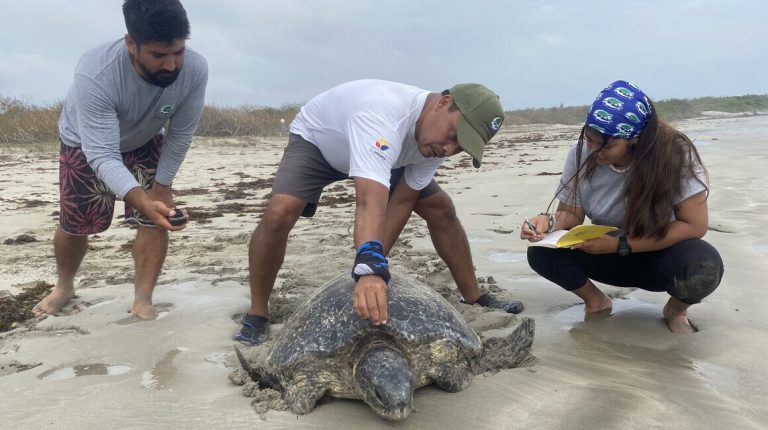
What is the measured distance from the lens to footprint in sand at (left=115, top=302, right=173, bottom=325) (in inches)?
115

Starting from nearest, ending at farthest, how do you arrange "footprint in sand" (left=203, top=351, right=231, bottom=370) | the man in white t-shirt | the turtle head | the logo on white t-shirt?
the turtle head
the man in white t-shirt
the logo on white t-shirt
"footprint in sand" (left=203, top=351, right=231, bottom=370)

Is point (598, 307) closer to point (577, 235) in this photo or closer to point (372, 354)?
point (577, 235)

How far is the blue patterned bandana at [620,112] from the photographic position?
2311 mm

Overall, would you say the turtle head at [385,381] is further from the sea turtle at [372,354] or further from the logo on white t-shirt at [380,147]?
the logo on white t-shirt at [380,147]

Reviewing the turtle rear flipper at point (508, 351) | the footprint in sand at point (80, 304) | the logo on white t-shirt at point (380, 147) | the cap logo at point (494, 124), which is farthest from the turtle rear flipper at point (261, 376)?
the footprint in sand at point (80, 304)

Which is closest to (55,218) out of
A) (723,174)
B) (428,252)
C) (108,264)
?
(108,264)

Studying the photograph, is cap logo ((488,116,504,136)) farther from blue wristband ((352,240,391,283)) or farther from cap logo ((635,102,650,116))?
blue wristband ((352,240,391,283))

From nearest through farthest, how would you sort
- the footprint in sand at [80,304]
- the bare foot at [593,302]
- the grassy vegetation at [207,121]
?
the bare foot at [593,302]
the footprint in sand at [80,304]
the grassy vegetation at [207,121]

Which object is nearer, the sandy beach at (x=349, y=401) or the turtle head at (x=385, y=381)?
the turtle head at (x=385, y=381)

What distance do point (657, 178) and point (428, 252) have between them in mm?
2029

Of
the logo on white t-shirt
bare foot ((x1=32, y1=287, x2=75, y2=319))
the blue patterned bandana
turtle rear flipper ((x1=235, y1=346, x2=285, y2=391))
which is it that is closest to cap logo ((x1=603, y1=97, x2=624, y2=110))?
the blue patterned bandana

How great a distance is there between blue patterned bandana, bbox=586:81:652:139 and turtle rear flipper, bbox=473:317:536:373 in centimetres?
87

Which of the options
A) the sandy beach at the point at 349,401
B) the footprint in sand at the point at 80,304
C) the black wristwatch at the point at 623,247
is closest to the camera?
the sandy beach at the point at 349,401

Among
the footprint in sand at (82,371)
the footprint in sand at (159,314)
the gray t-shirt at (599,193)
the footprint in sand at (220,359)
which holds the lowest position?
the footprint in sand at (82,371)
